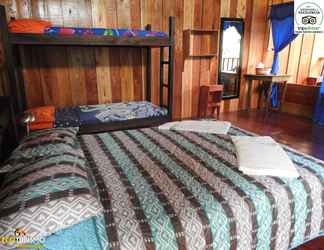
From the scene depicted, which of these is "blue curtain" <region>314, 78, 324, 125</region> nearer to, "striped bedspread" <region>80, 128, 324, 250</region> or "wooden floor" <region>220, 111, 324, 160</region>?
"wooden floor" <region>220, 111, 324, 160</region>

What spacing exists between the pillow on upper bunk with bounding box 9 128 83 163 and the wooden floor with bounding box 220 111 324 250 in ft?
8.30

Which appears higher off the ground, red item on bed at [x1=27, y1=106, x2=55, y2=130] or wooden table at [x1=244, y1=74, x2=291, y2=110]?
wooden table at [x1=244, y1=74, x2=291, y2=110]

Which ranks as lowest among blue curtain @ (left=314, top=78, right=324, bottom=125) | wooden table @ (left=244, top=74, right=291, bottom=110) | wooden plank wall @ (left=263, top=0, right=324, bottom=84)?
blue curtain @ (left=314, top=78, right=324, bottom=125)

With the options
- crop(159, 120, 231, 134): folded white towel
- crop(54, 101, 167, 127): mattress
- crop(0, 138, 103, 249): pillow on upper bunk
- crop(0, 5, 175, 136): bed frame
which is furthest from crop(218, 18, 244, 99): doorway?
crop(0, 138, 103, 249): pillow on upper bunk

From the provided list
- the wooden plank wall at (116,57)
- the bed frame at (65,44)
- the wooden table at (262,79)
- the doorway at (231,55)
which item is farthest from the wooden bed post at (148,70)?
the wooden table at (262,79)

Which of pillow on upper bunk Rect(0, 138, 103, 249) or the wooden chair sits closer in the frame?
pillow on upper bunk Rect(0, 138, 103, 249)

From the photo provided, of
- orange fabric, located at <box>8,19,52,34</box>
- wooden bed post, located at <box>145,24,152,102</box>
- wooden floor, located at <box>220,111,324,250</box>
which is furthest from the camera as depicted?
wooden bed post, located at <box>145,24,152,102</box>

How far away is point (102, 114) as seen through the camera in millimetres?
2633

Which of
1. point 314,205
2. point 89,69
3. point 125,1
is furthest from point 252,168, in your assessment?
point 125,1

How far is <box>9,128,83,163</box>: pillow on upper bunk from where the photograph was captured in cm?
126

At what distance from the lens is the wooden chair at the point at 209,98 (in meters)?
3.94

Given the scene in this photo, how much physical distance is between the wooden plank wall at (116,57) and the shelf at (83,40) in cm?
81

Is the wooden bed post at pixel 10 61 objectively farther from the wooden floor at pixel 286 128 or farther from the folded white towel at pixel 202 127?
the wooden floor at pixel 286 128

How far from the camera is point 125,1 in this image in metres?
3.21
